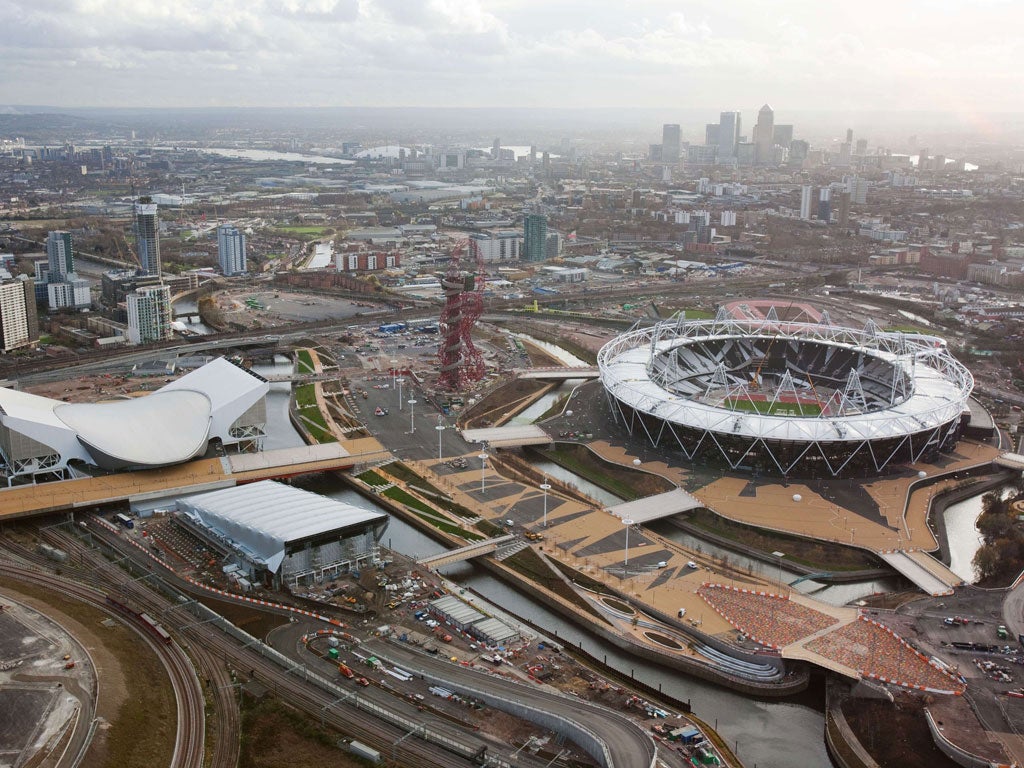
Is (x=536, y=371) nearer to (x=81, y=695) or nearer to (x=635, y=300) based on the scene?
(x=635, y=300)

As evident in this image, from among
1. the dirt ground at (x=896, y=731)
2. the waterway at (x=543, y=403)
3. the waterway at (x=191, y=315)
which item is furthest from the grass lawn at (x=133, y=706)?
the waterway at (x=191, y=315)

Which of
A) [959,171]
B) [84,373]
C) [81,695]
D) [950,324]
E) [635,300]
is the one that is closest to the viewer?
[81,695]

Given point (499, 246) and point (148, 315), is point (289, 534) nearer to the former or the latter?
point (148, 315)

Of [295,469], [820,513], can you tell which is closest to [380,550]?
[295,469]

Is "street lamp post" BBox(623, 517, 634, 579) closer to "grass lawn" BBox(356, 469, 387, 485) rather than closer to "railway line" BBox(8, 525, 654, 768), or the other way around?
"railway line" BBox(8, 525, 654, 768)

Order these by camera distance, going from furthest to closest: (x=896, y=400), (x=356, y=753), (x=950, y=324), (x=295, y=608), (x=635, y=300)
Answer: (x=635, y=300)
(x=950, y=324)
(x=896, y=400)
(x=295, y=608)
(x=356, y=753)

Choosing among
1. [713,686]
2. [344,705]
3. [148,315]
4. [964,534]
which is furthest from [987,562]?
[148,315]
